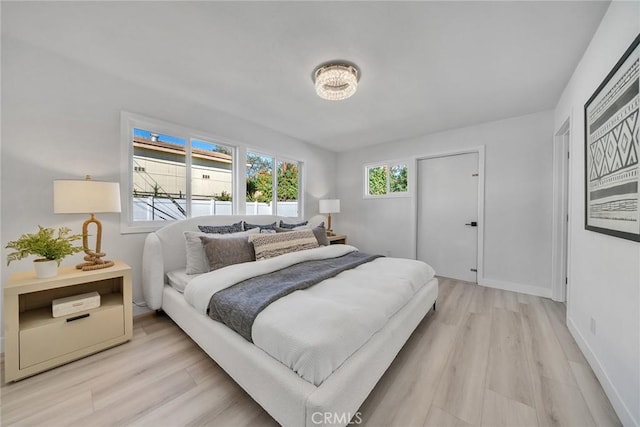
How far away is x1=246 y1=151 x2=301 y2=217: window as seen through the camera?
3490 mm

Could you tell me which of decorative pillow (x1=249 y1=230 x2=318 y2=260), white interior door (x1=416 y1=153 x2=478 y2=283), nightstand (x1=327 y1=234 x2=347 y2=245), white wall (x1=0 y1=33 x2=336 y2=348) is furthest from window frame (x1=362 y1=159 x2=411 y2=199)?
white wall (x1=0 y1=33 x2=336 y2=348)

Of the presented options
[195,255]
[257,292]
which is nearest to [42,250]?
[195,255]

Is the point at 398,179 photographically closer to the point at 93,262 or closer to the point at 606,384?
the point at 606,384

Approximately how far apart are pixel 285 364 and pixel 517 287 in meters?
3.37

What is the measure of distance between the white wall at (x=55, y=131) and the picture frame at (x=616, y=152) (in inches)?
140

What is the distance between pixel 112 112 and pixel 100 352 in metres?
2.08

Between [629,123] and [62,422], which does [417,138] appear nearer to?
[629,123]

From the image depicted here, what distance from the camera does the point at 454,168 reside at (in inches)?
143

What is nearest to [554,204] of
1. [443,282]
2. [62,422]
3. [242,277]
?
[443,282]

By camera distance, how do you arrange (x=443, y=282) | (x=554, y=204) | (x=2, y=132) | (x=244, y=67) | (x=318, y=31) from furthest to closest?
(x=443, y=282) < (x=554, y=204) < (x=244, y=67) < (x=2, y=132) < (x=318, y=31)

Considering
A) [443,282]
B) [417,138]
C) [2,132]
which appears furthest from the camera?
[417,138]

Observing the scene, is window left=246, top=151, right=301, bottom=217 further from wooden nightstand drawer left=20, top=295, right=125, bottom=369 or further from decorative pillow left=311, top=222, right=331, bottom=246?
wooden nightstand drawer left=20, top=295, right=125, bottom=369

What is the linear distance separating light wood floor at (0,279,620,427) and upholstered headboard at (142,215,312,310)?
1.18 feet

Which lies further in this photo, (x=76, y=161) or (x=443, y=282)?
(x=443, y=282)
